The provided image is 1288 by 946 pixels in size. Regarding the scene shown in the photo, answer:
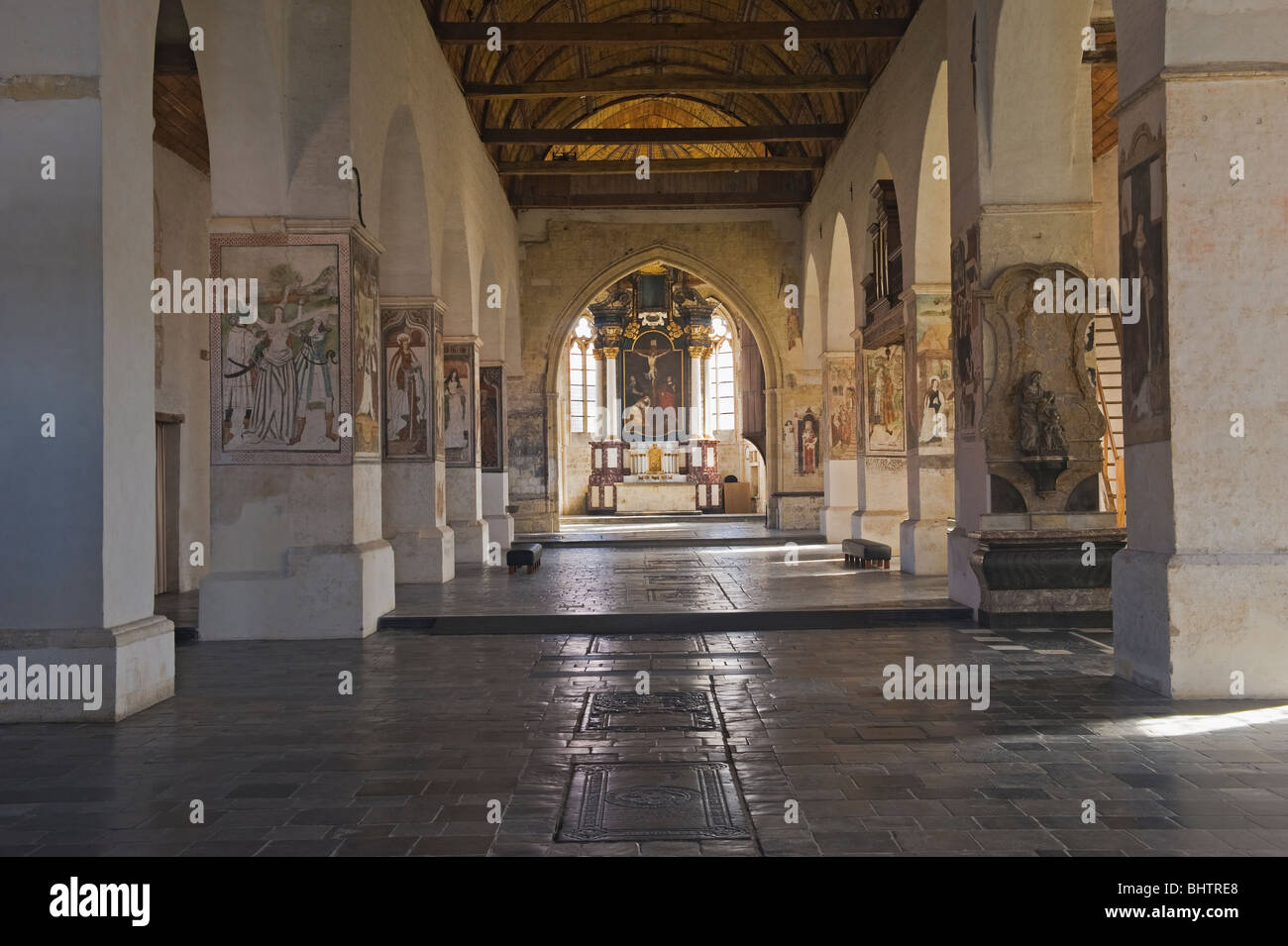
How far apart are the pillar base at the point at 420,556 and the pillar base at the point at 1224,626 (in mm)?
8623

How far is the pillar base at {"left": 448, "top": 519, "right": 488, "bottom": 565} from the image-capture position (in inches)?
613

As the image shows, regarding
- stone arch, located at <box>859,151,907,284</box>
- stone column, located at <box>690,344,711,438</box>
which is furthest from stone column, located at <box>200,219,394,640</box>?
stone column, located at <box>690,344,711,438</box>

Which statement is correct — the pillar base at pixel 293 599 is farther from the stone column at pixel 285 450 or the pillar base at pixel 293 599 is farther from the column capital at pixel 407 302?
the column capital at pixel 407 302

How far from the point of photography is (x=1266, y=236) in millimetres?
6090

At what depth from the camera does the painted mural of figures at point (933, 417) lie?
1262 cm

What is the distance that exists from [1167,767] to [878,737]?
1234 mm

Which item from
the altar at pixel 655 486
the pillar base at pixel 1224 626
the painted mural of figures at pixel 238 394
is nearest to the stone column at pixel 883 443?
the painted mural of figures at pixel 238 394

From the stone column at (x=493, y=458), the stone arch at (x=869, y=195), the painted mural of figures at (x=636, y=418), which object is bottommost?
the stone column at (x=493, y=458)

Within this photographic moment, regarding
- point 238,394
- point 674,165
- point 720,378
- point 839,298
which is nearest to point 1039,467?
point 238,394

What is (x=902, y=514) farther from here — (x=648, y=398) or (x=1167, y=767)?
(x=648, y=398)

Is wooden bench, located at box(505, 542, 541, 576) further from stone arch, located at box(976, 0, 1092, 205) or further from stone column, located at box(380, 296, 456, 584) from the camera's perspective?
stone arch, located at box(976, 0, 1092, 205)

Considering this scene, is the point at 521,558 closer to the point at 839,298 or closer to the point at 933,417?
the point at 933,417

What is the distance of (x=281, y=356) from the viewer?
28.6 ft
